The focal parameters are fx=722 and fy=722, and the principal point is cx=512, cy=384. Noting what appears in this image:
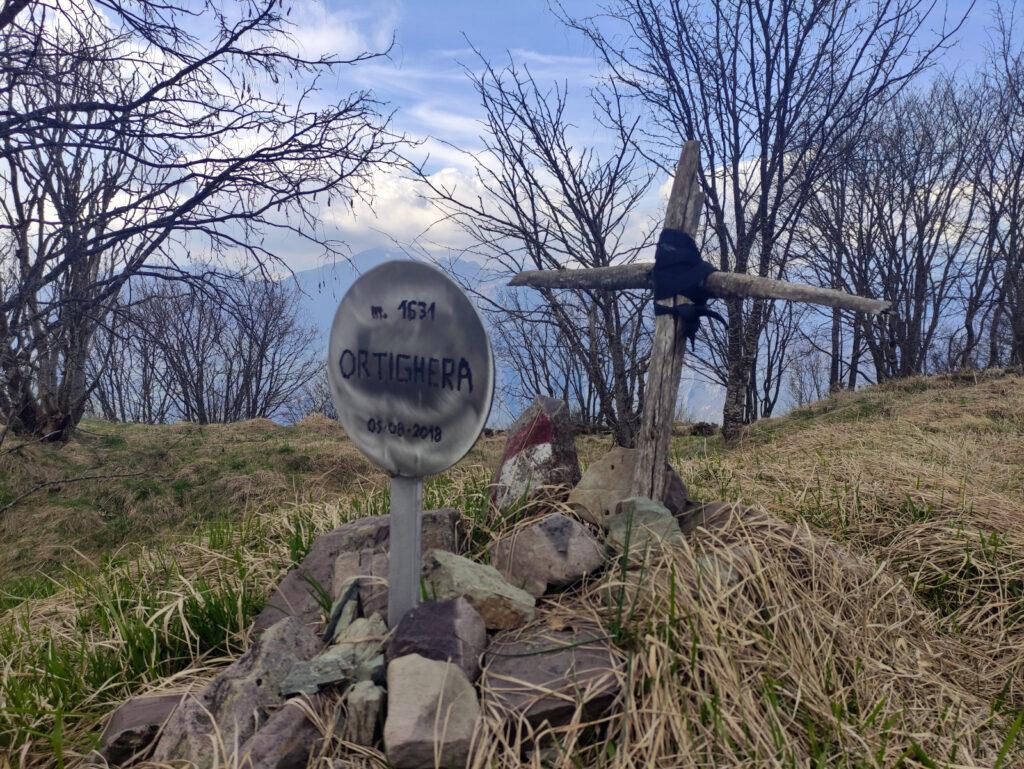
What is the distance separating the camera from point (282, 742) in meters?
2.14

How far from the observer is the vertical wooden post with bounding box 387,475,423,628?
2.66 meters

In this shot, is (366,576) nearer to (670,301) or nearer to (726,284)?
(670,301)

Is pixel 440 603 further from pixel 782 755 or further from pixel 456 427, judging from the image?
pixel 782 755

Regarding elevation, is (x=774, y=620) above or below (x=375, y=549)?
below

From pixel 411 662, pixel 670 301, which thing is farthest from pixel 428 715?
pixel 670 301

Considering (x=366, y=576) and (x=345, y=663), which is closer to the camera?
(x=345, y=663)

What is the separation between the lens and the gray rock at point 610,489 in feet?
11.4

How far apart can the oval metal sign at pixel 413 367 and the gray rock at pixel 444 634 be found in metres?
0.49

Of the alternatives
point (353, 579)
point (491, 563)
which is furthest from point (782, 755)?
point (353, 579)

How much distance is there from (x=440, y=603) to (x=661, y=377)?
152 centimetres

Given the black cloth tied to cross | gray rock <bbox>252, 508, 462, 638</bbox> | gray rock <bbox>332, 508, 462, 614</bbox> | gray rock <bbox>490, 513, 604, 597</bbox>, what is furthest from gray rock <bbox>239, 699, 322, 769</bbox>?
the black cloth tied to cross

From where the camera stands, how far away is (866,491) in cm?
433

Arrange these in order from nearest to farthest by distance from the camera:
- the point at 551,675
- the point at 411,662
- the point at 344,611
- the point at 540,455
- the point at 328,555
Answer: the point at 411,662, the point at 551,675, the point at 344,611, the point at 328,555, the point at 540,455

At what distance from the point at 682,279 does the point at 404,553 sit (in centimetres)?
175
